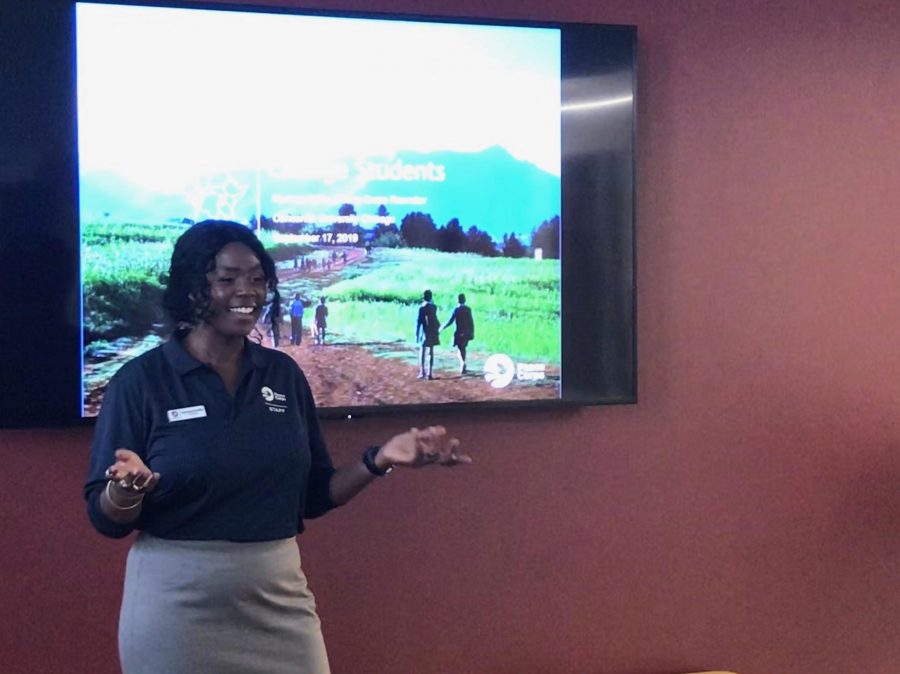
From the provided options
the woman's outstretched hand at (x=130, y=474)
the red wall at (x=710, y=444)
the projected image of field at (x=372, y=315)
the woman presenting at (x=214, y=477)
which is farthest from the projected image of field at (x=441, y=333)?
the woman's outstretched hand at (x=130, y=474)

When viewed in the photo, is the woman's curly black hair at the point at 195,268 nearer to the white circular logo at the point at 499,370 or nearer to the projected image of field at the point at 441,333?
the projected image of field at the point at 441,333

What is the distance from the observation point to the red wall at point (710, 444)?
2670 millimetres

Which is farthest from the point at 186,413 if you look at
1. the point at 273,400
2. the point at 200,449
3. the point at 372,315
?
the point at 372,315

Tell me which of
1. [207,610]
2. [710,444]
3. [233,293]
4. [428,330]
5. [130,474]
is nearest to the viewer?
[130,474]

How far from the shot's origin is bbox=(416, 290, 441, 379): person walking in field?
101 inches

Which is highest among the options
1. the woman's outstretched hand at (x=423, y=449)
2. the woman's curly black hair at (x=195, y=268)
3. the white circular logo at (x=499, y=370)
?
the woman's curly black hair at (x=195, y=268)

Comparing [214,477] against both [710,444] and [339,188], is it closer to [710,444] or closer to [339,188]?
[339,188]

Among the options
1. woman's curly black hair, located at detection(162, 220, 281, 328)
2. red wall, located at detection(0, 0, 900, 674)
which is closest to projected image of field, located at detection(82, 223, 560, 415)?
red wall, located at detection(0, 0, 900, 674)

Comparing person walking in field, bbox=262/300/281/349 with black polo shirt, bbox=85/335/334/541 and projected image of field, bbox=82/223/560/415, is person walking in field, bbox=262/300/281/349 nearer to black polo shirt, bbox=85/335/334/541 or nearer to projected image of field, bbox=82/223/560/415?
projected image of field, bbox=82/223/560/415

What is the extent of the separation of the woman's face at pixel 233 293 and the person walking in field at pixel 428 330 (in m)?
0.75

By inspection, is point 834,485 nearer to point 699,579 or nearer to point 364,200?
point 699,579

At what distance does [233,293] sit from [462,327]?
34.4 inches

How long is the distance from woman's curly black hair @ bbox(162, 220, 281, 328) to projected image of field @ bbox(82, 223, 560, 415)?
0.52m

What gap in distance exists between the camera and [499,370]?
2617 millimetres
